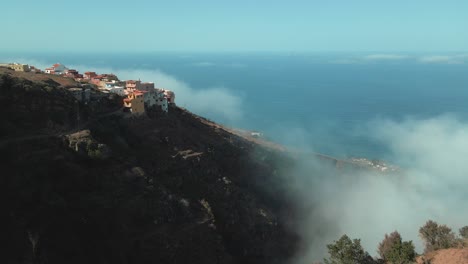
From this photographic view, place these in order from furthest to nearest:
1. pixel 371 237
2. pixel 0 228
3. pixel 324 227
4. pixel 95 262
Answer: pixel 371 237
pixel 324 227
pixel 95 262
pixel 0 228

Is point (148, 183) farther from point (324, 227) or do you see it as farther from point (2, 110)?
point (324, 227)

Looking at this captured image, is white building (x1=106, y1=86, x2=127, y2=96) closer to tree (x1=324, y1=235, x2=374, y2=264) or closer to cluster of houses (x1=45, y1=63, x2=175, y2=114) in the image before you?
cluster of houses (x1=45, y1=63, x2=175, y2=114)

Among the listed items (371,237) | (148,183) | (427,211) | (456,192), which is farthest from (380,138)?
(148,183)

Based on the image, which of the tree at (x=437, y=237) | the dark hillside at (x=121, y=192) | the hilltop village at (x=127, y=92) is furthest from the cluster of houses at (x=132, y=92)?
the tree at (x=437, y=237)

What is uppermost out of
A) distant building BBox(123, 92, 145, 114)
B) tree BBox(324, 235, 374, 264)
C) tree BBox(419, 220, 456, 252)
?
distant building BBox(123, 92, 145, 114)

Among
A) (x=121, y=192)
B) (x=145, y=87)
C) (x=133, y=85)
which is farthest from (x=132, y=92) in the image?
(x=121, y=192)

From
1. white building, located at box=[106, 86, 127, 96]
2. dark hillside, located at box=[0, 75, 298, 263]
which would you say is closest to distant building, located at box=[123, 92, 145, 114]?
dark hillside, located at box=[0, 75, 298, 263]
